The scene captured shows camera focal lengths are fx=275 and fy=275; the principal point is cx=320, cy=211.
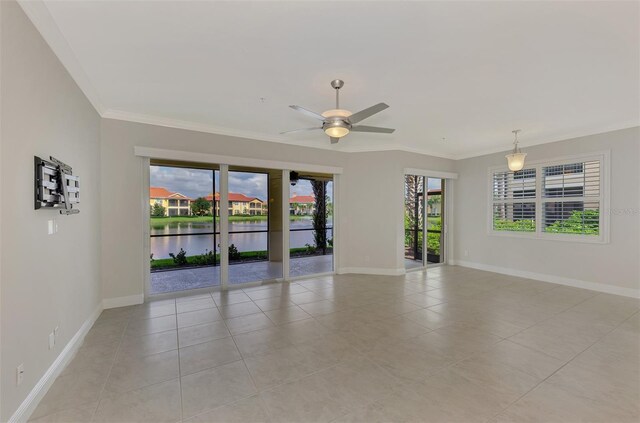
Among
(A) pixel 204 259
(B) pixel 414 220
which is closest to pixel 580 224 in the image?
(B) pixel 414 220

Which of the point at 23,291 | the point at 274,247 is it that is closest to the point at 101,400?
the point at 23,291

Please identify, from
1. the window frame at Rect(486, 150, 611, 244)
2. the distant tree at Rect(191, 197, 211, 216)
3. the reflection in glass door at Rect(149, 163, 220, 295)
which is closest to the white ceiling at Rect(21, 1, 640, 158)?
the window frame at Rect(486, 150, 611, 244)

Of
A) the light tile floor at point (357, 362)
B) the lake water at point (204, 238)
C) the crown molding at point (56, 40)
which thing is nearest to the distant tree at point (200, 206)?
the lake water at point (204, 238)

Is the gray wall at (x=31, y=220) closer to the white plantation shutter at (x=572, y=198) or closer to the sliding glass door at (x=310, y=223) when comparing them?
the sliding glass door at (x=310, y=223)

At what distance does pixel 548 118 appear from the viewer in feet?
14.3

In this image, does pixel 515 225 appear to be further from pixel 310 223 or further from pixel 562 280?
pixel 310 223

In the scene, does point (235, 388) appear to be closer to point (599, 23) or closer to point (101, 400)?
point (101, 400)

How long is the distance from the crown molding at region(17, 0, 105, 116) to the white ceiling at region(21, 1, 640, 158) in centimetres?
1

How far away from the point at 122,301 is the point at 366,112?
4.38m

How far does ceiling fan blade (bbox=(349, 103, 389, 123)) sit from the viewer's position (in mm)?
2822

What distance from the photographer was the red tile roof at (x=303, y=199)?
582 centimetres

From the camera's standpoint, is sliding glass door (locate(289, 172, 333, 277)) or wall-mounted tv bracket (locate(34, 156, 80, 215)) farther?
sliding glass door (locate(289, 172, 333, 277))

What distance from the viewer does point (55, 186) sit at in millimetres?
2307

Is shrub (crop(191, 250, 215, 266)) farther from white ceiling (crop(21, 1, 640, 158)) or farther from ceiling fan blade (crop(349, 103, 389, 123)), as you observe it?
ceiling fan blade (crop(349, 103, 389, 123))
